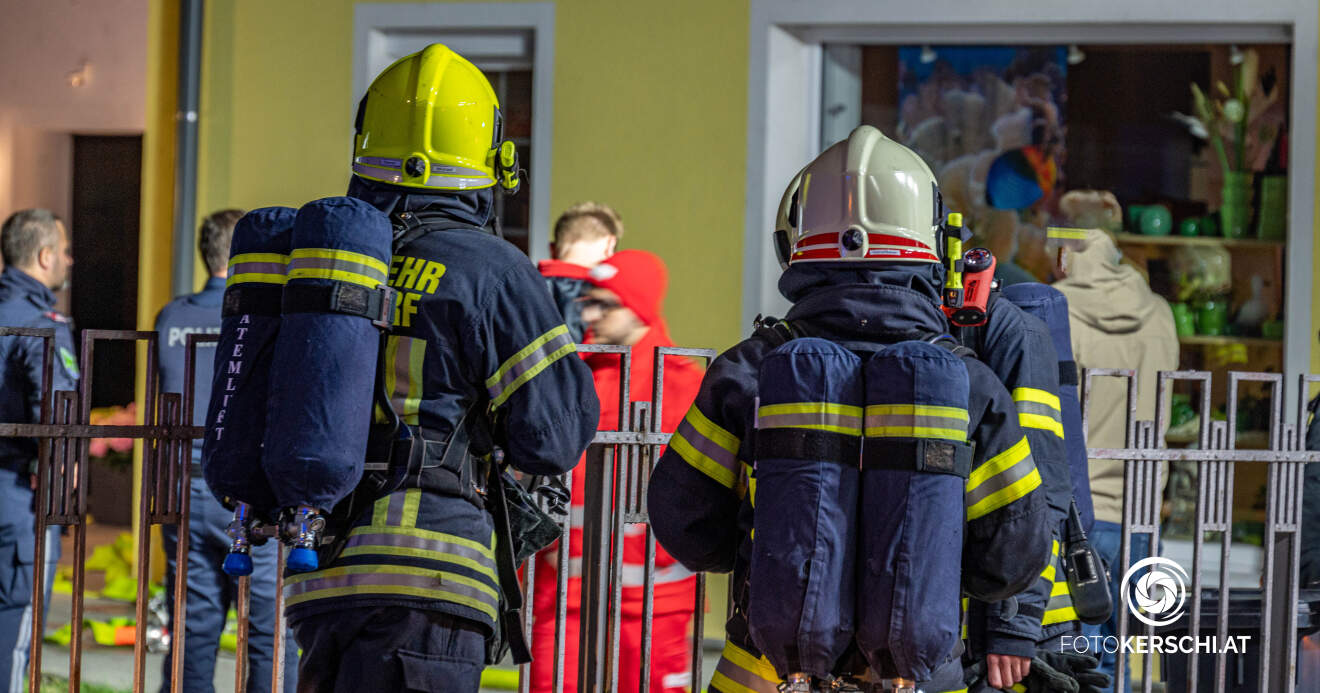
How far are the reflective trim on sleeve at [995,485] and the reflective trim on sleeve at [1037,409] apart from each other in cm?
55

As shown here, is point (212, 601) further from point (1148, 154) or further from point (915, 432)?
point (1148, 154)

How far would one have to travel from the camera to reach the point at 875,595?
2.30 m

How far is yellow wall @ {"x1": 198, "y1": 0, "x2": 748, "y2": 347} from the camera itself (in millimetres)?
7043

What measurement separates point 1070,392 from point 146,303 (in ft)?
19.0

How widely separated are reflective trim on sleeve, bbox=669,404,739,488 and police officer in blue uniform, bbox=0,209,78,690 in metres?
2.99

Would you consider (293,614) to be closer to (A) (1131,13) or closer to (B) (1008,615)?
(B) (1008,615)

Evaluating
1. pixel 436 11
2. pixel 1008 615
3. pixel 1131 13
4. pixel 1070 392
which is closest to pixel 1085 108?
pixel 1131 13

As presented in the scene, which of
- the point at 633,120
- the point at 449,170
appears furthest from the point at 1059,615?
the point at 633,120

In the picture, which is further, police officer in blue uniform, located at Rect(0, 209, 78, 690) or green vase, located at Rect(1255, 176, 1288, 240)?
green vase, located at Rect(1255, 176, 1288, 240)

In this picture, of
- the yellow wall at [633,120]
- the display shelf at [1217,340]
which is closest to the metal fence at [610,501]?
the display shelf at [1217,340]

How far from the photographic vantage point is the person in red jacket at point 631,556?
4789 millimetres

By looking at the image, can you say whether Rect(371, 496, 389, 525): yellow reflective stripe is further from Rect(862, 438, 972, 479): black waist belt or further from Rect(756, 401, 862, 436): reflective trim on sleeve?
Rect(862, 438, 972, 479): black waist belt

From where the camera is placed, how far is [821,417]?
236 cm
